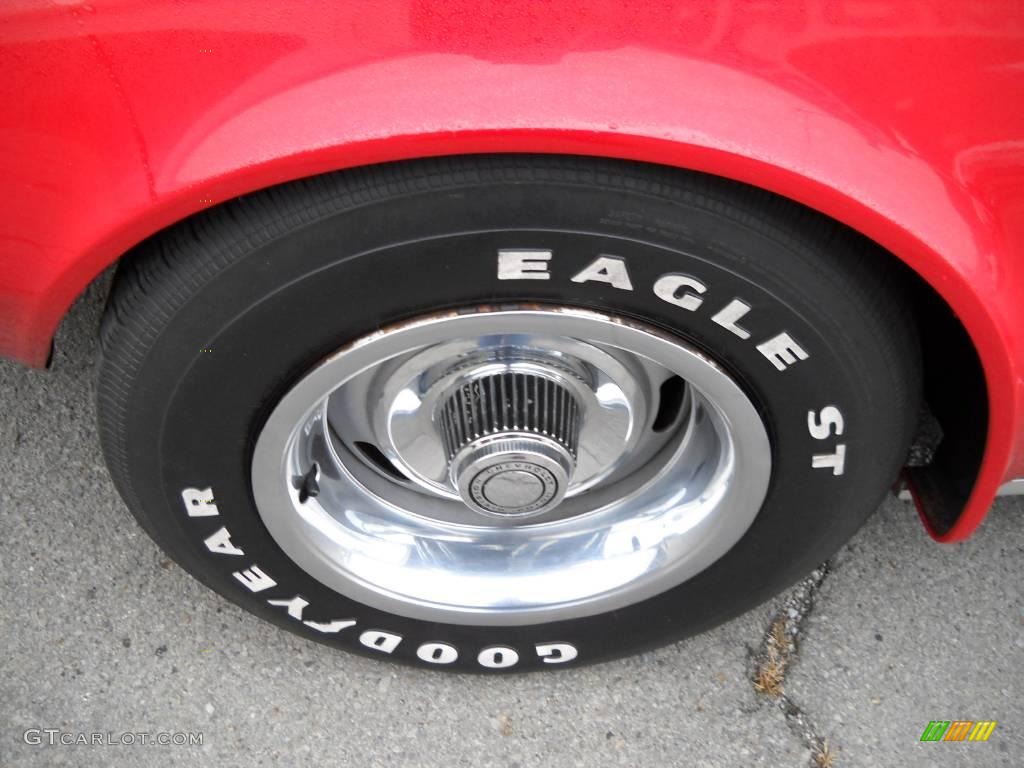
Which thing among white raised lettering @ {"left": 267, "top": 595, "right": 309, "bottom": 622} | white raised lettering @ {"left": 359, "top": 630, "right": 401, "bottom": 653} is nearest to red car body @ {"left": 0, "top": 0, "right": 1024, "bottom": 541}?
white raised lettering @ {"left": 267, "top": 595, "right": 309, "bottom": 622}

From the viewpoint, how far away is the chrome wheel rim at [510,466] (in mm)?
1255

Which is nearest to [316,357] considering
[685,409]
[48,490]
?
[685,409]

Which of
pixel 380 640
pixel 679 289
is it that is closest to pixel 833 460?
pixel 679 289

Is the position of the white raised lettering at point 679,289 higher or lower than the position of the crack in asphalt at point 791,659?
higher

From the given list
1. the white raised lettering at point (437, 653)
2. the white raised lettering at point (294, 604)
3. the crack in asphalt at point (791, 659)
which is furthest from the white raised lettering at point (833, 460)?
the white raised lettering at point (294, 604)

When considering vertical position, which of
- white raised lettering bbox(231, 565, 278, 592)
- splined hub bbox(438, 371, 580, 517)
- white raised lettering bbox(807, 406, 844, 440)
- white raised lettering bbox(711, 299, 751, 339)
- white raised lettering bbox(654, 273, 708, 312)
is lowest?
white raised lettering bbox(231, 565, 278, 592)

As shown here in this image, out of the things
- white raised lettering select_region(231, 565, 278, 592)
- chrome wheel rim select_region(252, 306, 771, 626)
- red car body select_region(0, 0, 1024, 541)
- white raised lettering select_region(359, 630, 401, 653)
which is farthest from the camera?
white raised lettering select_region(359, 630, 401, 653)

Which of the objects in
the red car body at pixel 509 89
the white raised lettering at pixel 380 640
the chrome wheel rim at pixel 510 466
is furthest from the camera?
the white raised lettering at pixel 380 640

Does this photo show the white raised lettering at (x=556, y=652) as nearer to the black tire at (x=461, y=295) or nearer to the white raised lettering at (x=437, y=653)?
the white raised lettering at (x=437, y=653)

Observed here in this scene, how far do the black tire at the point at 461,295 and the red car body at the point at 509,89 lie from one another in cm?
6

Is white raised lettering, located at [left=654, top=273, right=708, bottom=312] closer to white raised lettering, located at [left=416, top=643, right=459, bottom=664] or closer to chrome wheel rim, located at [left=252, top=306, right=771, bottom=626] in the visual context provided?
chrome wheel rim, located at [left=252, top=306, right=771, bottom=626]

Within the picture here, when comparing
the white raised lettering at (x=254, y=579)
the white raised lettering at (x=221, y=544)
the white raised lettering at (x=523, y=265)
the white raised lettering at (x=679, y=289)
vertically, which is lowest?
the white raised lettering at (x=254, y=579)

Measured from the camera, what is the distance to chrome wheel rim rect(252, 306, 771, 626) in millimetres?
1255

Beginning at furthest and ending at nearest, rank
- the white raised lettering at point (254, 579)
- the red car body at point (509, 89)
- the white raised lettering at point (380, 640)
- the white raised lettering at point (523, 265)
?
the white raised lettering at point (380, 640)
the white raised lettering at point (254, 579)
the white raised lettering at point (523, 265)
the red car body at point (509, 89)
